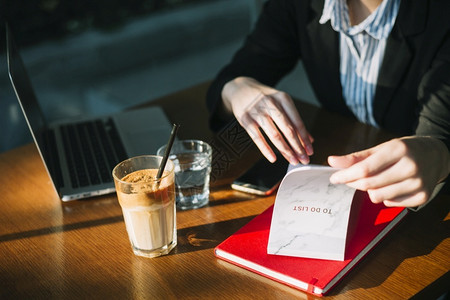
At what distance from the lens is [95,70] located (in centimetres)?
354

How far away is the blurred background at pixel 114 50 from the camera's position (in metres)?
3.12

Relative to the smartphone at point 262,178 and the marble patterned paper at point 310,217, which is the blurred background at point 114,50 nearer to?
the smartphone at point 262,178

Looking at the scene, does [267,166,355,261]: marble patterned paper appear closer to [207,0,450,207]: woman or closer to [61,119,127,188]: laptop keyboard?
[207,0,450,207]: woman

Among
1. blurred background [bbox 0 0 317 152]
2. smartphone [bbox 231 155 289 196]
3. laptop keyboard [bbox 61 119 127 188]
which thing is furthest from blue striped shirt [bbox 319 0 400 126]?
blurred background [bbox 0 0 317 152]

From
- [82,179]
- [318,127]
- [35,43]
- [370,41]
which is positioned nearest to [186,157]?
[82,179]

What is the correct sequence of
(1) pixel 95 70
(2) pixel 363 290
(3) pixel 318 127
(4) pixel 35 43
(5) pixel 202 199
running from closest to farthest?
(2) pixel 363 290
(5) pixel 202 199
(3) pixel 318 127
(4) pixel 35 43
(1) pixel 95 70

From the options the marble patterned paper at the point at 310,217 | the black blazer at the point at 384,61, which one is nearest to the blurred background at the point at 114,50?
the black blazer at the point at 384,61

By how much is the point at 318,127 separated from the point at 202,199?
0.42 metres

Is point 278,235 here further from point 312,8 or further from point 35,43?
point 35,43

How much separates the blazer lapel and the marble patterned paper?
1.86 feet

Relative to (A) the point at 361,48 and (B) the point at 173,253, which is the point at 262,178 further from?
(A) the point at 361,48

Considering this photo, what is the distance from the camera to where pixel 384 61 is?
1380 mm

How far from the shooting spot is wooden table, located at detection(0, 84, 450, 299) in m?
0.86

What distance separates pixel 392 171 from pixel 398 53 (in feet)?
1.89
